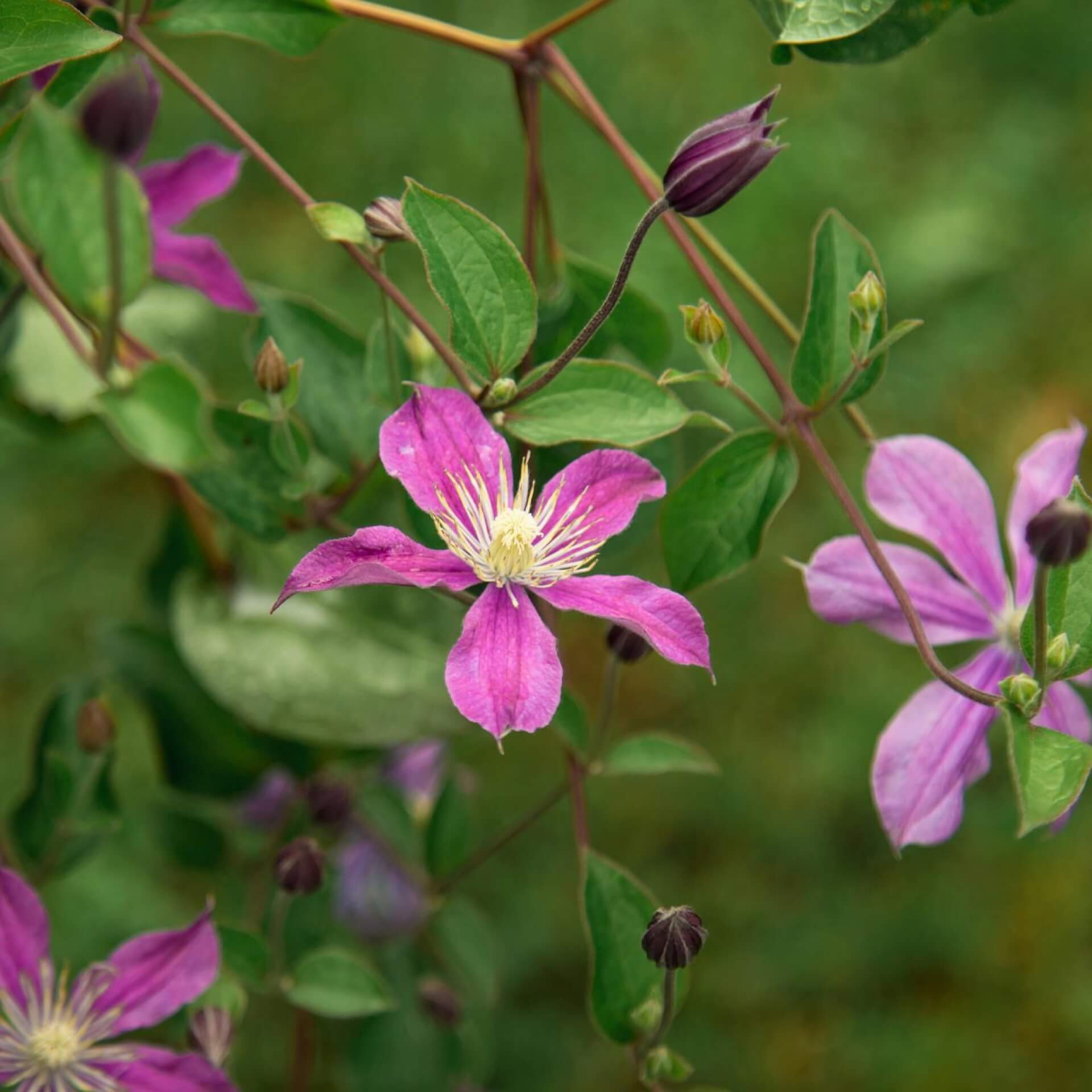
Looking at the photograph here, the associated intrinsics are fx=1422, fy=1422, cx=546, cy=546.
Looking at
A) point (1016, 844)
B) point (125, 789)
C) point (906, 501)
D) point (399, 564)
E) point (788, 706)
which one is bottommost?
point (1016, 844)

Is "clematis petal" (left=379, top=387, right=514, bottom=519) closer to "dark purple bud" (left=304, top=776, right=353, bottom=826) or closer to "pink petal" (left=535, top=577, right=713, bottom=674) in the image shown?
"pink petal" (left=535, top=577, right=713, bottom=674)

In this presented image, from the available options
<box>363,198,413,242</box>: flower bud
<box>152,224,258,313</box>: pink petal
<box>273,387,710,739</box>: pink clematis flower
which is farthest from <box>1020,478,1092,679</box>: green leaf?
<box>152,224,258,313</box>: pink petal

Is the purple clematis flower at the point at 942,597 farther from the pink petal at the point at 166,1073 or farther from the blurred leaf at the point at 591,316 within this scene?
the pink petal at the point at 166,1073

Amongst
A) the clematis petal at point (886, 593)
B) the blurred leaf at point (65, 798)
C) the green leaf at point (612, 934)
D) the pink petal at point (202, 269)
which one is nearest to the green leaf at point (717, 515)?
the clematis petal at point (886, 593)

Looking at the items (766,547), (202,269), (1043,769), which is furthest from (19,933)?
(766,547)

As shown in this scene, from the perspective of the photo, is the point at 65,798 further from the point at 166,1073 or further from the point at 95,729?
the point at 166,1073

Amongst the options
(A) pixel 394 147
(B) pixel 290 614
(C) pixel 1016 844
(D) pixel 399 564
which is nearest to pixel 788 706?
(C) pixel 1016 844

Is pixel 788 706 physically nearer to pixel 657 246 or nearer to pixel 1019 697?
pixel 657 246
